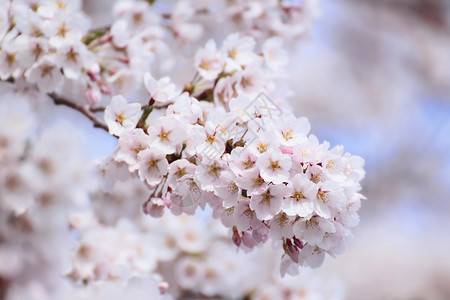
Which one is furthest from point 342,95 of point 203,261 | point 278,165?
point 278,165

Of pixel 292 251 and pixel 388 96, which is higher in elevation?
pixel 292 251

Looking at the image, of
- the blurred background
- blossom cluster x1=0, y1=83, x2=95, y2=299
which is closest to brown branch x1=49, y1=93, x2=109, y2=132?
blossom cluster x1=0, y1=83, x2=95, y2=299

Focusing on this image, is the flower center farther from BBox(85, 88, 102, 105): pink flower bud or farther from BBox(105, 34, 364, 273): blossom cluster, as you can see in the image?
BBox(85, 88, 102, 105): pink flower bud

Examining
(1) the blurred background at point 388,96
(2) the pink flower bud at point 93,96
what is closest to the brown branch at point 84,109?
Answer: (2) the pink flower bud at point 93,96

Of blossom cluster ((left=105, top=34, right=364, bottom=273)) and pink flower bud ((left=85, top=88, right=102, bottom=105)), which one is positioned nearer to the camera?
blossom cluster ((left=105, top=34, right=364, bottom=273))

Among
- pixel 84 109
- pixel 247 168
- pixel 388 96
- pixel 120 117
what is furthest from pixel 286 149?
pixel 388 96

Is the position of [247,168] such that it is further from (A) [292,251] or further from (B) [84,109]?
(B) [84,109]

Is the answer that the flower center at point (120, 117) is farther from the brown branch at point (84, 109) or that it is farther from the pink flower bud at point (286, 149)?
the pink flower bud at point (286, 149)
